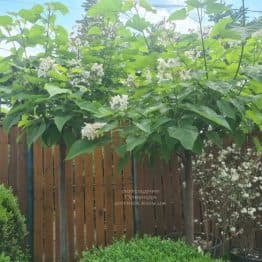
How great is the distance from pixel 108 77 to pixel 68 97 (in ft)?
1.22

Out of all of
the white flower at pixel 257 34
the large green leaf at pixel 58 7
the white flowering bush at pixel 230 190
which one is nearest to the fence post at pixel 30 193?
the white flowering bush at pixel 230 190

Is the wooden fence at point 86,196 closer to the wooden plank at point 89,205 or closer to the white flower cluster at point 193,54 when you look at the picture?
the wooden plank at point 89,205

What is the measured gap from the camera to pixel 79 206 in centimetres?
442

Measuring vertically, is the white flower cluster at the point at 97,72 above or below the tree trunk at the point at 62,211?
above

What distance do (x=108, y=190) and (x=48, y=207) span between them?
2.03 ft

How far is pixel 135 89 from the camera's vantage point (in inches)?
88.5

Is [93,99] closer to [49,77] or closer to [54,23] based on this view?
[49,77]

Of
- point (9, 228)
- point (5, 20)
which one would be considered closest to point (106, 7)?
point (5, 20)

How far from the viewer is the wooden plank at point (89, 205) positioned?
14.5 feet

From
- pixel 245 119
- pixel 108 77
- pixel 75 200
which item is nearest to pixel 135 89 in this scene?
pixel 108 77

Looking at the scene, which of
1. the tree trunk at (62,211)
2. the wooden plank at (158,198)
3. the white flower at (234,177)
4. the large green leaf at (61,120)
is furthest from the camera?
the wooden plank at (158,198)

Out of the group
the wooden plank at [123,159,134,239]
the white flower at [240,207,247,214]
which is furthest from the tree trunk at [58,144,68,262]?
the white flower at [240,207,247,214]

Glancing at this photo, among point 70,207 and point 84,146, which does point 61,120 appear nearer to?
point 84,146

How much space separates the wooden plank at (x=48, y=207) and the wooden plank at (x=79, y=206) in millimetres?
245
